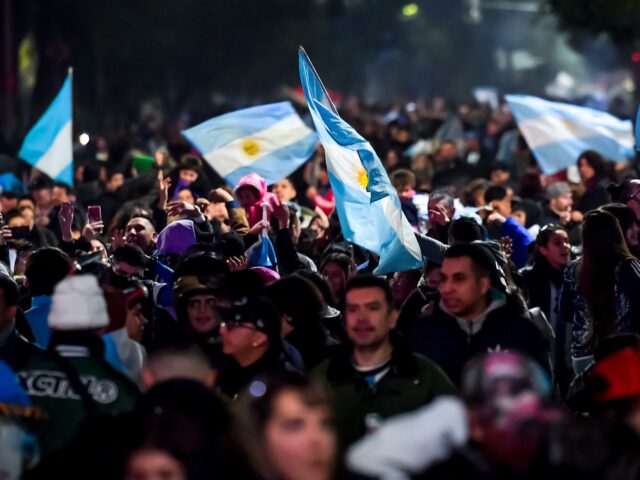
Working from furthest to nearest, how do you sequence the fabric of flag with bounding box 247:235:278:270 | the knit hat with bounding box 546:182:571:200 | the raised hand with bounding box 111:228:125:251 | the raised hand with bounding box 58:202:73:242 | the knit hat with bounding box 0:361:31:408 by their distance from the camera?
the knit hat with bounding box 546:182:571:200, the raised hand with bounding box 111:228:125:251, the raised hand with bounding box 58:202:73:242, the fabric of flag with bounding box 247:235:278:270, the knit hat with bounding box 0:361:31:408

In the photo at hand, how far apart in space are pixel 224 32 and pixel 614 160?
3817 cm

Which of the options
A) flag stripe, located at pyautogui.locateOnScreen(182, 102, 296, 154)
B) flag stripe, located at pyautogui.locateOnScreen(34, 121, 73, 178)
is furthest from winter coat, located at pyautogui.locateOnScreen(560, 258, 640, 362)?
flag stripe, located at pyautogui.locateOnScreen(34, 121, 73, 178)

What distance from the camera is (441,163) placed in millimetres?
23484

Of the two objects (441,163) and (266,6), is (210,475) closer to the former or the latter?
(441,163)

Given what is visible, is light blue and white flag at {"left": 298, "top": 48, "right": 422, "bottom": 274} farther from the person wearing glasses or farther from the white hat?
the white hat

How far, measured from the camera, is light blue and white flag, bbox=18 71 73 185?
57.6ft

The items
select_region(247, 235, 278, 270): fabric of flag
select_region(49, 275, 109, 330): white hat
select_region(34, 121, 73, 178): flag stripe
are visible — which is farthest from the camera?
select_region(34, 121, 73, 178): flag stripe

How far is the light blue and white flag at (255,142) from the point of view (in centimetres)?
1647

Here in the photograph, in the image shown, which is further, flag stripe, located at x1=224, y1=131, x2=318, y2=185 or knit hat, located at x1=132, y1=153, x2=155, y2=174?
knit hat, located at x1=132, y1=153, x2=155, y2=174

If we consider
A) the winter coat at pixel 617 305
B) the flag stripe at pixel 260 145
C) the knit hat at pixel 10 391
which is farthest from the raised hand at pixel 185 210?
the knit hat at pixel 10 391

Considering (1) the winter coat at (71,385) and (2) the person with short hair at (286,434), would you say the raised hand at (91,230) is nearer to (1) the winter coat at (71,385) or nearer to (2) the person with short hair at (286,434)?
(1) the winter coat at (71,385)

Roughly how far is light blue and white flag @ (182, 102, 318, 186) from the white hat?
8.32 meters

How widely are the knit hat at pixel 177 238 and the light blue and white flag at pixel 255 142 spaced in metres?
3.68

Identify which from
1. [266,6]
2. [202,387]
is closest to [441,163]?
[202,387]
